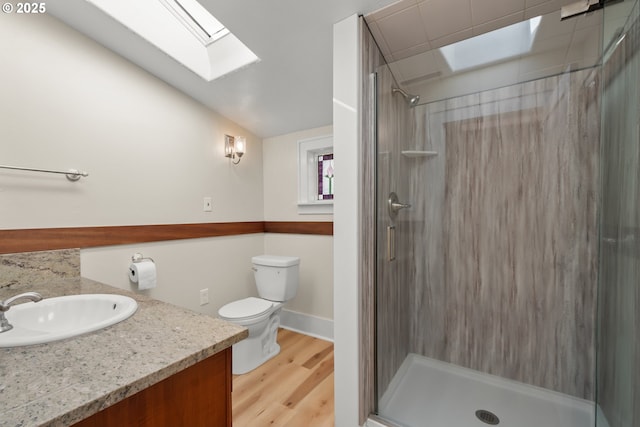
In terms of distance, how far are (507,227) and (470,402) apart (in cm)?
105

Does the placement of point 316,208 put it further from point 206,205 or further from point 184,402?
point 184,402

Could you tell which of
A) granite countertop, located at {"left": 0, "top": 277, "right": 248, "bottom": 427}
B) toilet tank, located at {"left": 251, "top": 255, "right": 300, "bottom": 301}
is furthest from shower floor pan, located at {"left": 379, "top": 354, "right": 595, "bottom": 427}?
granite countertop, located at {"left": 0, "top": 277, "right": 248, "bottom": 427}

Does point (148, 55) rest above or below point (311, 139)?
above

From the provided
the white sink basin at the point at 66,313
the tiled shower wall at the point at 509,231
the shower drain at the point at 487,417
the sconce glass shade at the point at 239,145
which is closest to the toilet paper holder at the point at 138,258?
the white sink basin at the point at 66,313

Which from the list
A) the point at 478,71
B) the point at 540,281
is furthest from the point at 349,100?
the point at 540,281

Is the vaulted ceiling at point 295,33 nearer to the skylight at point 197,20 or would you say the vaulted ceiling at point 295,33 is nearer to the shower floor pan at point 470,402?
the skylight at point 197,20

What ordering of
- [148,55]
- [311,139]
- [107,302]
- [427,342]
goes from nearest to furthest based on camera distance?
[107,302], [148,55], [427,342], [311,139]

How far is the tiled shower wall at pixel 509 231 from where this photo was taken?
151 cm

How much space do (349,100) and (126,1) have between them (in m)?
1.30

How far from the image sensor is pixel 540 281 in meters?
1.63

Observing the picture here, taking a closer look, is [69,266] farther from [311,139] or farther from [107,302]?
[311,139]

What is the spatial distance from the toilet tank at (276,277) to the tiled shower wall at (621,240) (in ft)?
5.82

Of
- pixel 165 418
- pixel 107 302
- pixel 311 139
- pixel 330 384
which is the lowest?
pixel 330 384

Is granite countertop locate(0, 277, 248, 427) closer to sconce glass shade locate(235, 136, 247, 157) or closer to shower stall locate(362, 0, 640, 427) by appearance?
shower stall locate(362, 0, 640, 427)
